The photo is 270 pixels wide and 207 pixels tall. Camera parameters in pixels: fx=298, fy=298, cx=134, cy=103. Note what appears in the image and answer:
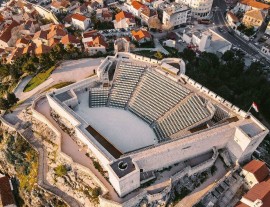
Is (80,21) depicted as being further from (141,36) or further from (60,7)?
(141,36)

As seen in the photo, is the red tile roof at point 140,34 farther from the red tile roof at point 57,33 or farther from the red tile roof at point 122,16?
the red tile roof at point 57,33

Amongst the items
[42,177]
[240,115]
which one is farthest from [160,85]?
[42,177]

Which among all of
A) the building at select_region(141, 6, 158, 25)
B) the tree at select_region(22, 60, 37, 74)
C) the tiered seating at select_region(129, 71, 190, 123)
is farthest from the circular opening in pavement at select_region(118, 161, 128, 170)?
the building at select_region(141, 6, 158, 25)

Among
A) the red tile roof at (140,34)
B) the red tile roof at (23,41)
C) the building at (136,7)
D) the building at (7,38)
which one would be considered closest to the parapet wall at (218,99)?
the red tile roof at (140,34)

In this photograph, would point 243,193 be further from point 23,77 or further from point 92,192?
point 23,77

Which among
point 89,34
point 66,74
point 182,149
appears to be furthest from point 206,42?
point 182,149
